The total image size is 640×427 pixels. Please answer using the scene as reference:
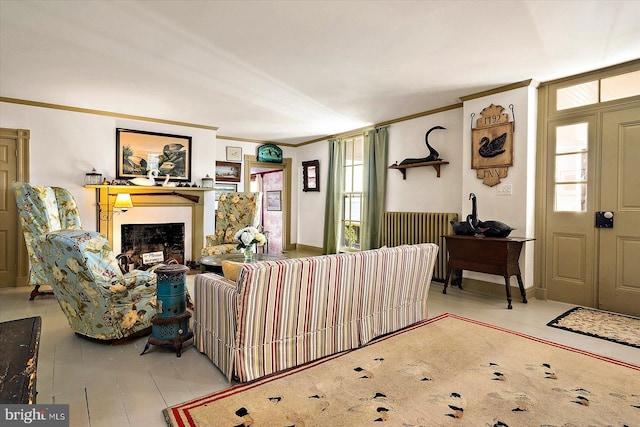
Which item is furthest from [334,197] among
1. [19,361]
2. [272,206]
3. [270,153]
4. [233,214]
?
[19,361]

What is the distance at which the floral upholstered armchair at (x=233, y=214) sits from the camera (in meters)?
5.83

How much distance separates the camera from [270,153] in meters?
7.66

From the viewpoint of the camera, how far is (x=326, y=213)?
23.2 feet

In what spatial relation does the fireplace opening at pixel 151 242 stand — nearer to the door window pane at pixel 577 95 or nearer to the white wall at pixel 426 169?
the white wall at pixel 426 169

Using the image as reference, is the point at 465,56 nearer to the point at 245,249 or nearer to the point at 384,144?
the point at 384,144

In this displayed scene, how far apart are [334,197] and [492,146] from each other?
324 centimetres

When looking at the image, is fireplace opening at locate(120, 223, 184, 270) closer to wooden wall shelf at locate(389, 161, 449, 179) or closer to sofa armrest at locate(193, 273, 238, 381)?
sofa armrest at locate(193, 273, 238, 381)

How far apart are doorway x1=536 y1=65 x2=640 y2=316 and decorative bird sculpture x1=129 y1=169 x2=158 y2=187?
212 inches

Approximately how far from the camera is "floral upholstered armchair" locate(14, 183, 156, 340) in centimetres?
245

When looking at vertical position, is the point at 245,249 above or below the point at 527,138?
below

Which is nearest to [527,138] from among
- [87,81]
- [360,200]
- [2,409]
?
[360,200]

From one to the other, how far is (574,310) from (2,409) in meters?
4.56

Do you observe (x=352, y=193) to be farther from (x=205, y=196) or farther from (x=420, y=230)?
(x=205, y=196)

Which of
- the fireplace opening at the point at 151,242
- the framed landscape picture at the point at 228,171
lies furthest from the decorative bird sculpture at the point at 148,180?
the framed landscape picture at the point at 228,171
